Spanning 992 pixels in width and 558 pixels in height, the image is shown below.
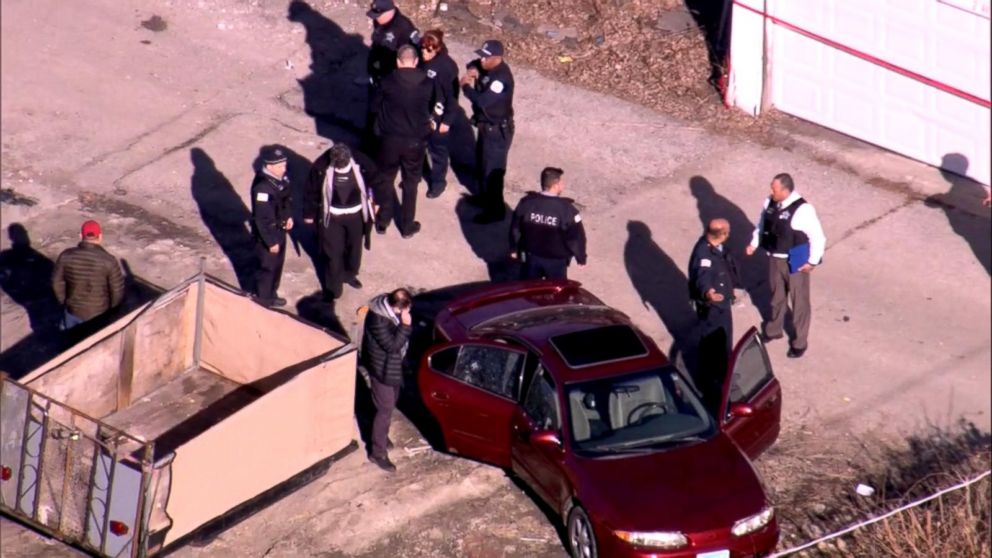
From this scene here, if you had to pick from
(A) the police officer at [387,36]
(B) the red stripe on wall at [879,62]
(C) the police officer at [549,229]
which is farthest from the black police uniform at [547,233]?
(B) the red stripe on wall at [879,62]

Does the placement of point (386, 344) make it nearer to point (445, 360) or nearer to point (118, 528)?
point (445, 360)

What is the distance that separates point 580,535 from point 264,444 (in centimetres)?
243

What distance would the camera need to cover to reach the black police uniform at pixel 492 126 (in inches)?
615

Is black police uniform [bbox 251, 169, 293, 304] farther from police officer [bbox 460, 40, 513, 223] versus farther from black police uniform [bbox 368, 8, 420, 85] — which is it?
black police uniform [bbox 368, 8, 420, 85]

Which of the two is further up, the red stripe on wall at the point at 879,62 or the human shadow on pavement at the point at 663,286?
the red stripe on wall at the point at 879,62

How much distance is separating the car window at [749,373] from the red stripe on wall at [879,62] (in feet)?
17.3

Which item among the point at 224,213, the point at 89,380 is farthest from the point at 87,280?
the point at 224,213

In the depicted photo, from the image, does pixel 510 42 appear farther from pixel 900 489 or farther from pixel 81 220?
pixel 900 489

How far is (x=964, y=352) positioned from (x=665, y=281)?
2885mm

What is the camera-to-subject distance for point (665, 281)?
51.5ft

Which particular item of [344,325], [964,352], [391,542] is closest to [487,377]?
[391,542]

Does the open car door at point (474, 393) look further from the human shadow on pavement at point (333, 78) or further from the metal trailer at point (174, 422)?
the human shadow on pavement at point (333, 78)

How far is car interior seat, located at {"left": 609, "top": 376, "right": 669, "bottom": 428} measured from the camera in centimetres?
1203

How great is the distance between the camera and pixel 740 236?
53.5 ft
